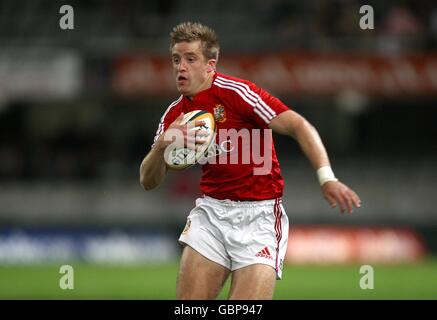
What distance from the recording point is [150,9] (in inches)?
832

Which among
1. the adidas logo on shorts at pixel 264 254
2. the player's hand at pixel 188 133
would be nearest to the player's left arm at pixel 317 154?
the player's hand at pixel 188 133

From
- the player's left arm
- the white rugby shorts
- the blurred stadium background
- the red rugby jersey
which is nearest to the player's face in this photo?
the red rugby jersey

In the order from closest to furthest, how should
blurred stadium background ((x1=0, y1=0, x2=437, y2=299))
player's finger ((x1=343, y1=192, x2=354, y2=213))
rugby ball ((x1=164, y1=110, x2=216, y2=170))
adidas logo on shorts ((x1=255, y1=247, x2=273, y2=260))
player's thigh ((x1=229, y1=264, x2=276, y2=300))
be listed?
player's finger ((x1=343, y1=192, x2=354, y2=213)) → player's thigh ((x1=229, y1=264, x2=276, y2=300)) → rugby ball ((x1=164, y1=110, x2=216, y2=170)) → adidas logo on shorts ((x1=255, y1=247, x2=273, y2=260)) → blurred stadium background ((x1=0, y1=0, x2=437, y2=299))

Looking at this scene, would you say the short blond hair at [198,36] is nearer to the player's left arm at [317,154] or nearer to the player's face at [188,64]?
the player's face at [188,64]

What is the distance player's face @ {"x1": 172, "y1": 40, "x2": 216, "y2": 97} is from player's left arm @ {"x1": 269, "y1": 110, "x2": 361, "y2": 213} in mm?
616

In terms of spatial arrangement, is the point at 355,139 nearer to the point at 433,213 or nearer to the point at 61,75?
the point at 433,213

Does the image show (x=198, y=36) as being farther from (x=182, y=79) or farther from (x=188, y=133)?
(x=188, y=133)

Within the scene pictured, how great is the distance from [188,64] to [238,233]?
3.96ft

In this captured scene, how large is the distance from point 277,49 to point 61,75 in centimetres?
444

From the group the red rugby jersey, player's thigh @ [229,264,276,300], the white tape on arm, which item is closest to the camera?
the white tape on arm

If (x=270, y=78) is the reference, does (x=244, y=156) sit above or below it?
below

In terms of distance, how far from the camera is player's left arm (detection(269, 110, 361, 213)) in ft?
18.9

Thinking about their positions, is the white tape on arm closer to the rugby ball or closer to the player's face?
the rugby ball

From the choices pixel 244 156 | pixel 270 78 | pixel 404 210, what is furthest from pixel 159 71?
pixel 244 156
